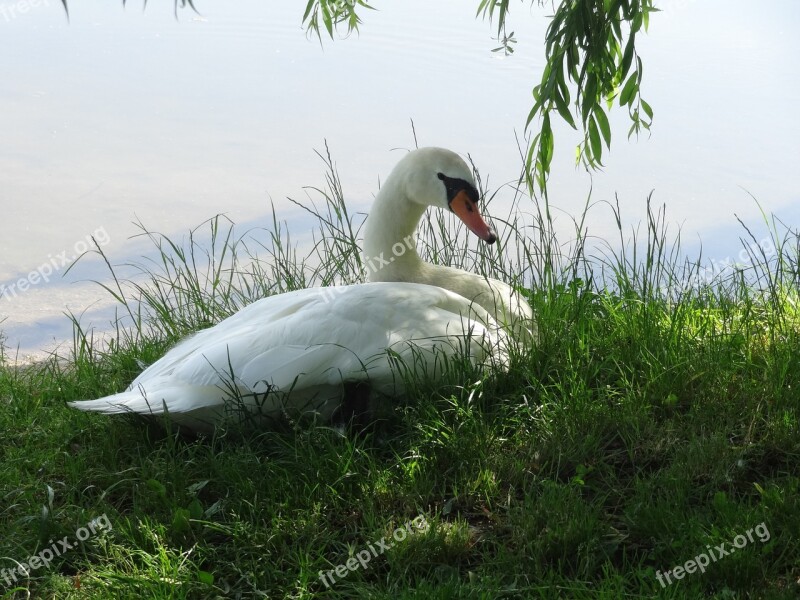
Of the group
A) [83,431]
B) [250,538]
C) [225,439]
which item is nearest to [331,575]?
[250,538]

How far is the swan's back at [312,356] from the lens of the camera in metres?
3.77

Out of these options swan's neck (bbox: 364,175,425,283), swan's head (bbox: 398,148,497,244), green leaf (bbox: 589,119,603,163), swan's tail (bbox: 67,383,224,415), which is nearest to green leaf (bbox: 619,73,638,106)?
green leaf (bbox: 589,119,603,163)

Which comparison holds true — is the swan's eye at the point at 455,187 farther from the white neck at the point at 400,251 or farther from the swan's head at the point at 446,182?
the white neck at the point at 400,251

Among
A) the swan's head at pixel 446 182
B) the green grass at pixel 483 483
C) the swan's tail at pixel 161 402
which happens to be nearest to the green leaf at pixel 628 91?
the swan's head at pixel 446 182

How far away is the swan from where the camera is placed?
3773 millimetres

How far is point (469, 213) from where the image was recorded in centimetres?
466

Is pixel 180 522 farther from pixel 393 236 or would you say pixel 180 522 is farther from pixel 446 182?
pixel 446 182

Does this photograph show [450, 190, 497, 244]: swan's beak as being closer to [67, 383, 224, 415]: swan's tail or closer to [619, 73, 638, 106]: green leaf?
[619, 73, 638, 106]: green leaf

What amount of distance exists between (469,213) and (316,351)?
128 cm

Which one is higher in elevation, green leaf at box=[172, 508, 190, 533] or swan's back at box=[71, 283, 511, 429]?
swan's back at box=[71, 283, 511, 429]

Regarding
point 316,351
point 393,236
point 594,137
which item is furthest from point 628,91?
point 316,351

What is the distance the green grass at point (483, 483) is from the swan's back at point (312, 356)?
117mm

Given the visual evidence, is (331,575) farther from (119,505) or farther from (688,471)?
(688,471)

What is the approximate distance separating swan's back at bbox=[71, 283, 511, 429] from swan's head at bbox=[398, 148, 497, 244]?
2.03 ft
